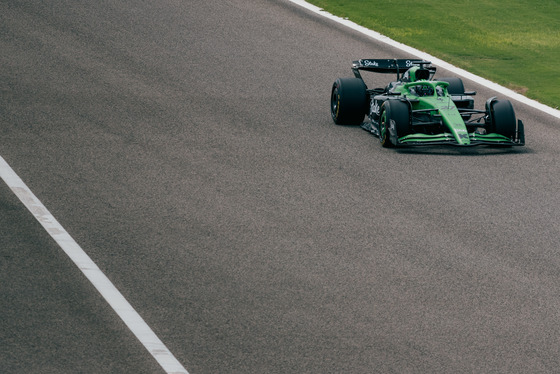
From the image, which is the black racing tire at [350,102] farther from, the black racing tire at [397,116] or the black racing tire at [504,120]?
the black racing tire at [504,120]

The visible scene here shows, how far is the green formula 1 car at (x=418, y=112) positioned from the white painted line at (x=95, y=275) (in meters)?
4.51

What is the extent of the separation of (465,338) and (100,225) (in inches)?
146

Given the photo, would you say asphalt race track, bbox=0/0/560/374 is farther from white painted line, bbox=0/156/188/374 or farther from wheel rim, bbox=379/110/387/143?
wheel rim, bbox=379/110/387/143

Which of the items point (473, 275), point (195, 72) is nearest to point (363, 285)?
point (473, 275)

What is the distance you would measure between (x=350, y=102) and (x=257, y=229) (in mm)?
4367

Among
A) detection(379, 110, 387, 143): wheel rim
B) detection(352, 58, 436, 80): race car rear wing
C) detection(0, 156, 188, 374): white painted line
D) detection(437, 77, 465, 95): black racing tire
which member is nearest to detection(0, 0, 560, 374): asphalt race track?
detection(0, 156, 188, 374): white painted line

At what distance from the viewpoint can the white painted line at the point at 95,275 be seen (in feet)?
21.7

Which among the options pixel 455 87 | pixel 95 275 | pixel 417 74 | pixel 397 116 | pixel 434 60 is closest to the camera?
pixel 95 275

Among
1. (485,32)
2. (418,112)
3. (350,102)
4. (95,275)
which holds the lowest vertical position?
(95,275)

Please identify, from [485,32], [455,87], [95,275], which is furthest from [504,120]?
[485,32]

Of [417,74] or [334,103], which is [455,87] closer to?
[417,74]

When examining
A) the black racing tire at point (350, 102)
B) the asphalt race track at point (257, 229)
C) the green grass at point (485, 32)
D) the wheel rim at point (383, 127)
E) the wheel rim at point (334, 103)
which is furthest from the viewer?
the green grass at point (485, 32)

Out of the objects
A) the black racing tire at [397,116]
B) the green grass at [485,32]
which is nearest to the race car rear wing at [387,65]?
the black racing tire at [397,116]

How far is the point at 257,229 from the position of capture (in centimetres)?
915
